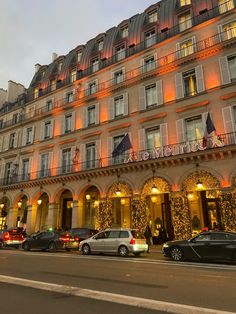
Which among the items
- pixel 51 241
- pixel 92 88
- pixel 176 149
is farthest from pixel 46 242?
pixel 92 88

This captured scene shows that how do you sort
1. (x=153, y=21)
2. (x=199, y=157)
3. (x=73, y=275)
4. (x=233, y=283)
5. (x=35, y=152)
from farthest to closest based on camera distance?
(x=35, y=152) < (x=153, y=21) < (x=199, y=157) < (x=73, y=275) < (x=233, y=283)

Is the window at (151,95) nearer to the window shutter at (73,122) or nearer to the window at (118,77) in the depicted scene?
the window at (118,77)

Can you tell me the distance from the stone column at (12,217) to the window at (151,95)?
62.7ft

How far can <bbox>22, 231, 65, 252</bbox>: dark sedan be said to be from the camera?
19750mm

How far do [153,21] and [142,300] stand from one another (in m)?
27.0

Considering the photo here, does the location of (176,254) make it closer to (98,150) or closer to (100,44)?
(98,150)

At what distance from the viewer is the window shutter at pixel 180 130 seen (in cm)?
2122

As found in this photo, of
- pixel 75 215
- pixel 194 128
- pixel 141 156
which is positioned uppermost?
pixel 194 128

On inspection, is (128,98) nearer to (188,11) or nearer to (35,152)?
(188,11)

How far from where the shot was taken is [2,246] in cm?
2372

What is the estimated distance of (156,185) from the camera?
2161 centimetres

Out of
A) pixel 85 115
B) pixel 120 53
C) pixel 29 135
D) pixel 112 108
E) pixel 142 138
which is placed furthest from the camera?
pixel 29 135

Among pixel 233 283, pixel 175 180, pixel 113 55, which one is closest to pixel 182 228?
pixel 175 180

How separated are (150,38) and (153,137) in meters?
10.3
